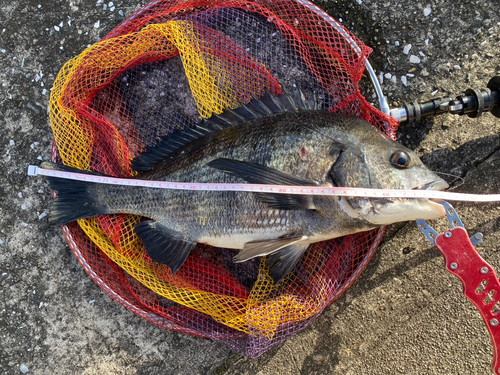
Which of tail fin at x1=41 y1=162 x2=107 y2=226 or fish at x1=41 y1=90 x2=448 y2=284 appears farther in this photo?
tail fin at x1=41 y1=162 x2=107 y2=226

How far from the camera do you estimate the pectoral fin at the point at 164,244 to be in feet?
7.66

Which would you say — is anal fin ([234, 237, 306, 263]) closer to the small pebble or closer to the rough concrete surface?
Answer: the rough concrete surface

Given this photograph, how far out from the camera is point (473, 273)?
2037mm

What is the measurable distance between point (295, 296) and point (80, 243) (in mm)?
1575

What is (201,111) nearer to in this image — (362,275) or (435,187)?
(435,187)

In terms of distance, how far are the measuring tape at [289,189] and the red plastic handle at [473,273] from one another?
0.79 feet

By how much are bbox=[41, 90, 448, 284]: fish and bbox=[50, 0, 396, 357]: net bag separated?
0.20 meters

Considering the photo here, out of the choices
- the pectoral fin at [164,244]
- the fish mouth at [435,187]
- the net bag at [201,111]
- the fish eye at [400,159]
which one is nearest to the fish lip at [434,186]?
the fish mouth at [435,187]

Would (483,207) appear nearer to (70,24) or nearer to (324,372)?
(324,372)

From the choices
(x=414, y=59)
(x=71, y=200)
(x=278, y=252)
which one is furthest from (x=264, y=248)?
(x=414, y=59)

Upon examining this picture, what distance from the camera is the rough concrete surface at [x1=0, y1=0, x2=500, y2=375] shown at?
2611mm

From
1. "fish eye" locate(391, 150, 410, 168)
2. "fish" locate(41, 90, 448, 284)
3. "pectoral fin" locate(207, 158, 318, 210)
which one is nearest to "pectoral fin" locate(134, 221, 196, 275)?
"fish" locate(41, 90, 448, 284)

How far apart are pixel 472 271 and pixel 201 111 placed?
1.95m

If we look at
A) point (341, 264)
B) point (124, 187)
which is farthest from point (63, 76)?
point (341, 264)
